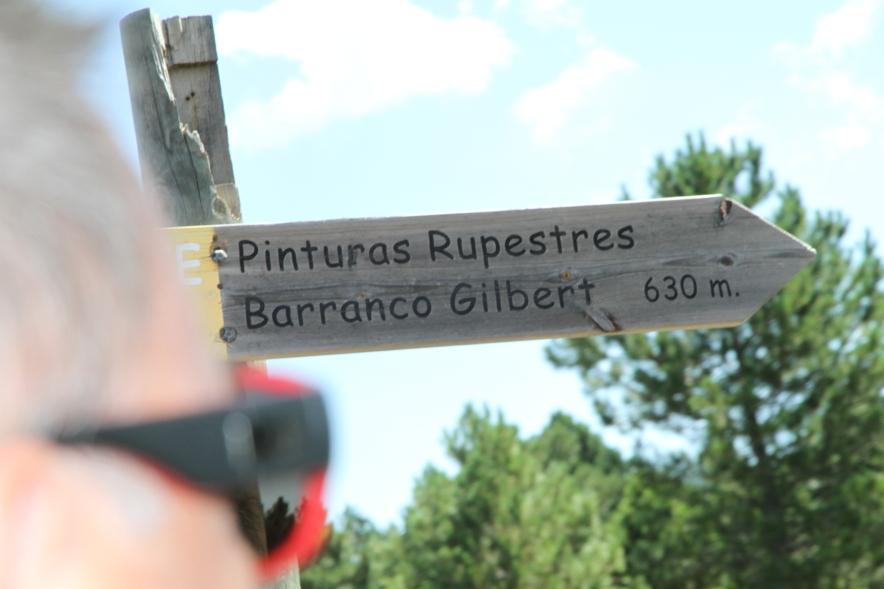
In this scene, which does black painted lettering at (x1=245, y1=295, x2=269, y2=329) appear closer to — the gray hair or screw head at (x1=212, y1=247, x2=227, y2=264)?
screw head at (x1=212, y1=247, x2=227, y2=264)

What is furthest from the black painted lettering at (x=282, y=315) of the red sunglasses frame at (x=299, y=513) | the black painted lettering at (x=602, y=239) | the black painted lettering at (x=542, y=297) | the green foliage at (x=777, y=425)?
the green foliage at (x=777, y=425)

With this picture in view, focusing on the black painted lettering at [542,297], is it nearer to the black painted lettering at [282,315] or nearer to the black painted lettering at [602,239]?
the black painted lettering at [602,239]

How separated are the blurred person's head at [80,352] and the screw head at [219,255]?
186 cm

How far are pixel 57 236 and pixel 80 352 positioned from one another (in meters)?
0.04

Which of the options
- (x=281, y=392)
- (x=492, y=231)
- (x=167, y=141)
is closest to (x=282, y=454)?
(x=281, y=392)

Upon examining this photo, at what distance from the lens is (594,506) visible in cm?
1678

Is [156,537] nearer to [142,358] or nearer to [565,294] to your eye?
[142,358]

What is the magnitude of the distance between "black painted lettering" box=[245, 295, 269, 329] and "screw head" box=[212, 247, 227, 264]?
0.27ft

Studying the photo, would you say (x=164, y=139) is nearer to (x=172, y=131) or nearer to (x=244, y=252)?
(x=172, y=131)

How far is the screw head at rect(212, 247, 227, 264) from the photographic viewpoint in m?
2.23

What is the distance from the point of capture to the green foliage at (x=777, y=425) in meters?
13.2

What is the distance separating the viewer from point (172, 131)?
93.9 inches

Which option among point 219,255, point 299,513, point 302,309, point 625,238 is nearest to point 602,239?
point 625,238

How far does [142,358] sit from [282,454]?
5 centimetres
